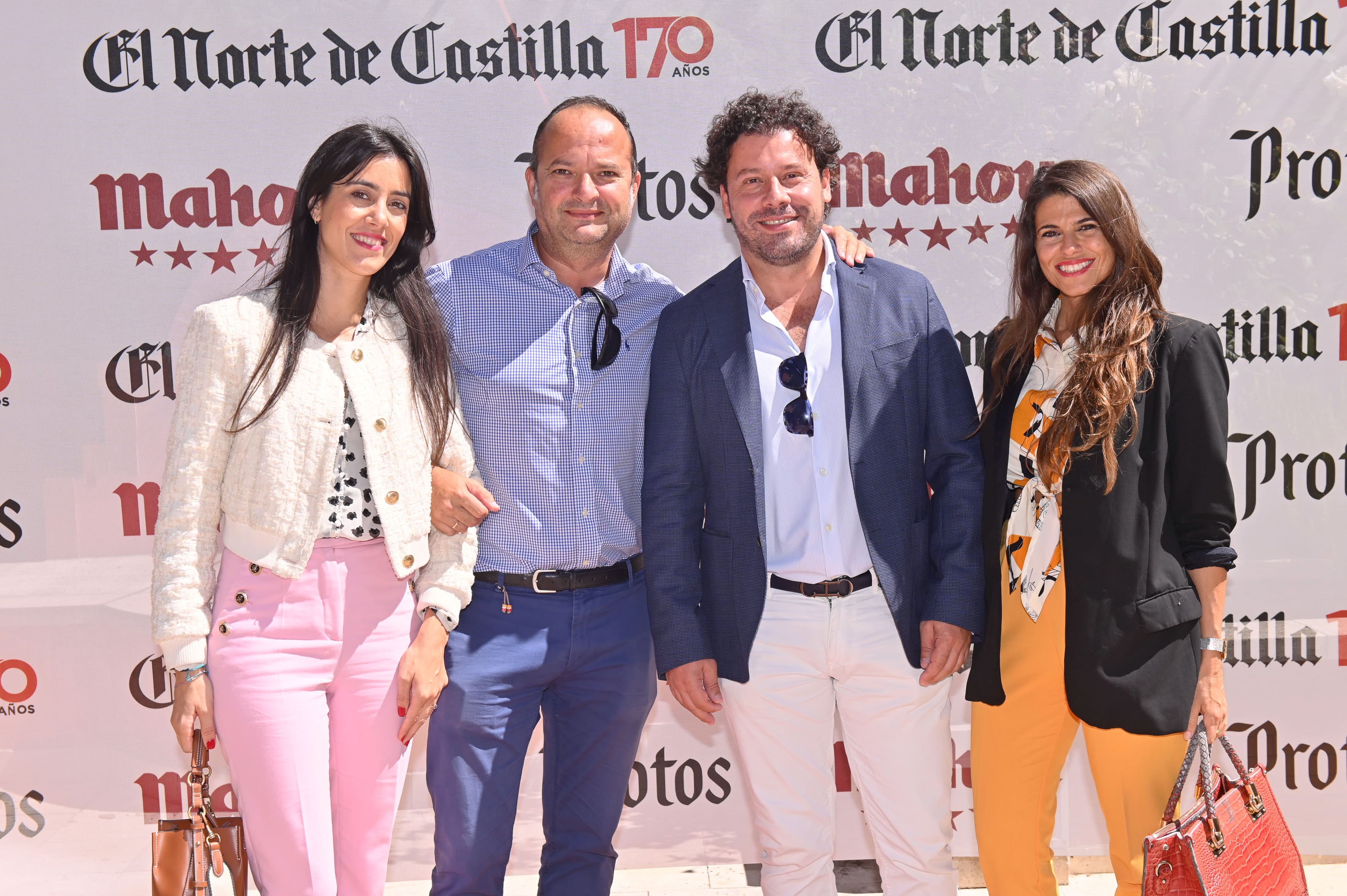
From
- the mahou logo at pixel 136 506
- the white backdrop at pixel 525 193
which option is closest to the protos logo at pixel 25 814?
the white backdrop at pixel 525 193

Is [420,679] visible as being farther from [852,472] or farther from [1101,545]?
[1101,545]

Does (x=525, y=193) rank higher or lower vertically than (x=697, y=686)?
higher

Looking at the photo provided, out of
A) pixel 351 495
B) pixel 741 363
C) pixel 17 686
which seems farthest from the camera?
pixel 17 686

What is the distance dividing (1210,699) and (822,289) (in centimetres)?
133

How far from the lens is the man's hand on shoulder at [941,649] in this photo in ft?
7.93

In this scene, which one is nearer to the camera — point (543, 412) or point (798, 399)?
point (798, 399)

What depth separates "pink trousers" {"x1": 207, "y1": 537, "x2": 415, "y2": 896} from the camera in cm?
212

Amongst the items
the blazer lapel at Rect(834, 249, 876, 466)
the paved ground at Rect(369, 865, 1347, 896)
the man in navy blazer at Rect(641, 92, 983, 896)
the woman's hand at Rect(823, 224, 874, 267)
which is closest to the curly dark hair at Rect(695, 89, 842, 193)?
the man in navy blazer at Rect(641, 92, 983, 896)

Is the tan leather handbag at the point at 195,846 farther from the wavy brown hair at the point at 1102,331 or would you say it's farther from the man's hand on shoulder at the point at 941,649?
the wavy brown hair at the point at 1102,331

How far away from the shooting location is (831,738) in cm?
258

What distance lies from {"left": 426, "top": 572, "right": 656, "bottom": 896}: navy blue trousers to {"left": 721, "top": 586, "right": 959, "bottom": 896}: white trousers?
0.34 metres

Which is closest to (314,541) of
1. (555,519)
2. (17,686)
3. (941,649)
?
(555,519)

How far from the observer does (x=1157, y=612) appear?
7.42 feet

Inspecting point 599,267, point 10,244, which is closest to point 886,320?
point 599,267
